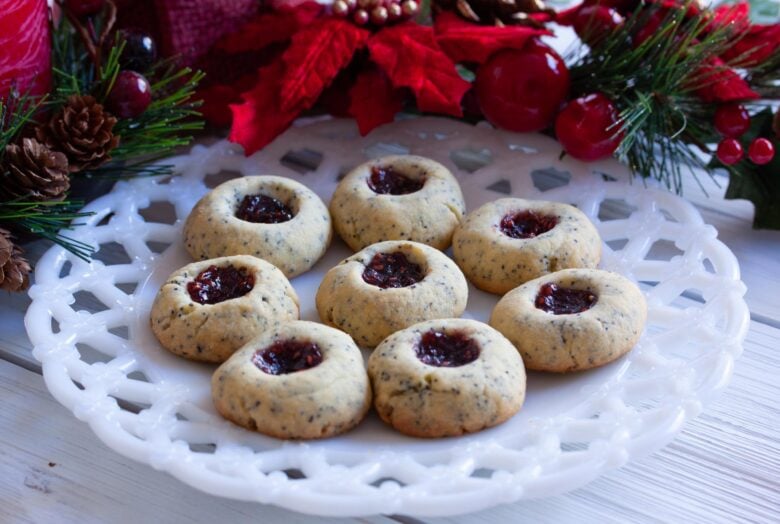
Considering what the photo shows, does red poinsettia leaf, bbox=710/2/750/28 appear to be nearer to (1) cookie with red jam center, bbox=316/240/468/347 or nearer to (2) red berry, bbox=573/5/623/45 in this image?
(2) red berry, bbox=573/5/623/45

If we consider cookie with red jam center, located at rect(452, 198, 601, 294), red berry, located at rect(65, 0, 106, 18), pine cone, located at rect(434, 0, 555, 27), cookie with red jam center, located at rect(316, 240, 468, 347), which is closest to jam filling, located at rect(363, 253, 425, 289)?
cookie with red jam center, located at rect(316, 240, 468, 347)

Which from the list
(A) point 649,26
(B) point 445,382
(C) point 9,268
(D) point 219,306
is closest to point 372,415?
(B) point 445,382

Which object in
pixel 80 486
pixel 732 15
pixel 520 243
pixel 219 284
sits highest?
pixel 732 15

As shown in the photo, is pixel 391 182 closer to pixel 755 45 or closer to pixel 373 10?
pixel 373 10

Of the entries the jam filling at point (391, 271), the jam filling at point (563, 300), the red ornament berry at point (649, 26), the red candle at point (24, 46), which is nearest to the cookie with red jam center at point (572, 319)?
the jam filling at point (563, 300)

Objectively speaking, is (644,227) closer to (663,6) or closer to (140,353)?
(663,6)

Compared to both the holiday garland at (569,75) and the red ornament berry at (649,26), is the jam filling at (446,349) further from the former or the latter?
the red ornament berry at (649,26)
